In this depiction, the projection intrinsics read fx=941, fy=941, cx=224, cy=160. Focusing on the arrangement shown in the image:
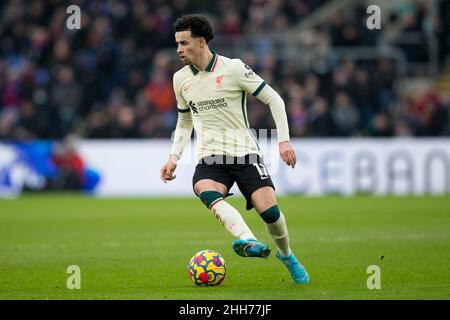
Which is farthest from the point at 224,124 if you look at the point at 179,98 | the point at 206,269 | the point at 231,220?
the point at 206,269

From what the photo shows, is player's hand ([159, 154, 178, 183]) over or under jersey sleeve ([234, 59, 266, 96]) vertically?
under

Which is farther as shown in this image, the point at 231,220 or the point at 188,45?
the point at 188,45

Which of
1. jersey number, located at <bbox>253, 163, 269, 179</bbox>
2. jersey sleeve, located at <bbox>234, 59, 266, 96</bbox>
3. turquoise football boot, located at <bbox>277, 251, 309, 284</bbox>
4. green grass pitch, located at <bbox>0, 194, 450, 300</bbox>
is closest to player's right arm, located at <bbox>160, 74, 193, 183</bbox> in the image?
jersey sleeve, located at <bbox>234, 59, 266, 96</bbox>

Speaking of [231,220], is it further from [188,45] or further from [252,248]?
[188,45]

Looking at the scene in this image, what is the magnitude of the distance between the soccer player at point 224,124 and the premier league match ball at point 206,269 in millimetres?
457

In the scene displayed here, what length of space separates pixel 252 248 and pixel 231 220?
1.83 feet

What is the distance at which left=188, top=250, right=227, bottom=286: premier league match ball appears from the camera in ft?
27.3

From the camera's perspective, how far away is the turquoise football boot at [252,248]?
753 cm

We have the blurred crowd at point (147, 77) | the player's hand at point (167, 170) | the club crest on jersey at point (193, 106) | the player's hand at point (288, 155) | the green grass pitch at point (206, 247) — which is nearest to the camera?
the player's hand at point (288, 155)

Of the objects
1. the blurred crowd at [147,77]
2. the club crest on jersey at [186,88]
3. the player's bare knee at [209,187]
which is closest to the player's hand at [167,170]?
the player's bare knee at [209,187]

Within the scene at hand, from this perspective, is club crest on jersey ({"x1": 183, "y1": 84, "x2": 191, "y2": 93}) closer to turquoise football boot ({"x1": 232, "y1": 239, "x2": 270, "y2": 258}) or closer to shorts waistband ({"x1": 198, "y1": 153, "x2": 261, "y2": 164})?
shorts waistband ({"x1": 198, "y1": 153, "x2": 261, "y2": 164})

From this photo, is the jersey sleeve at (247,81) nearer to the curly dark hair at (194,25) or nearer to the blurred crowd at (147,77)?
the curly dark hair at (194,25)

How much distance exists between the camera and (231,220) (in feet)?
26.5
